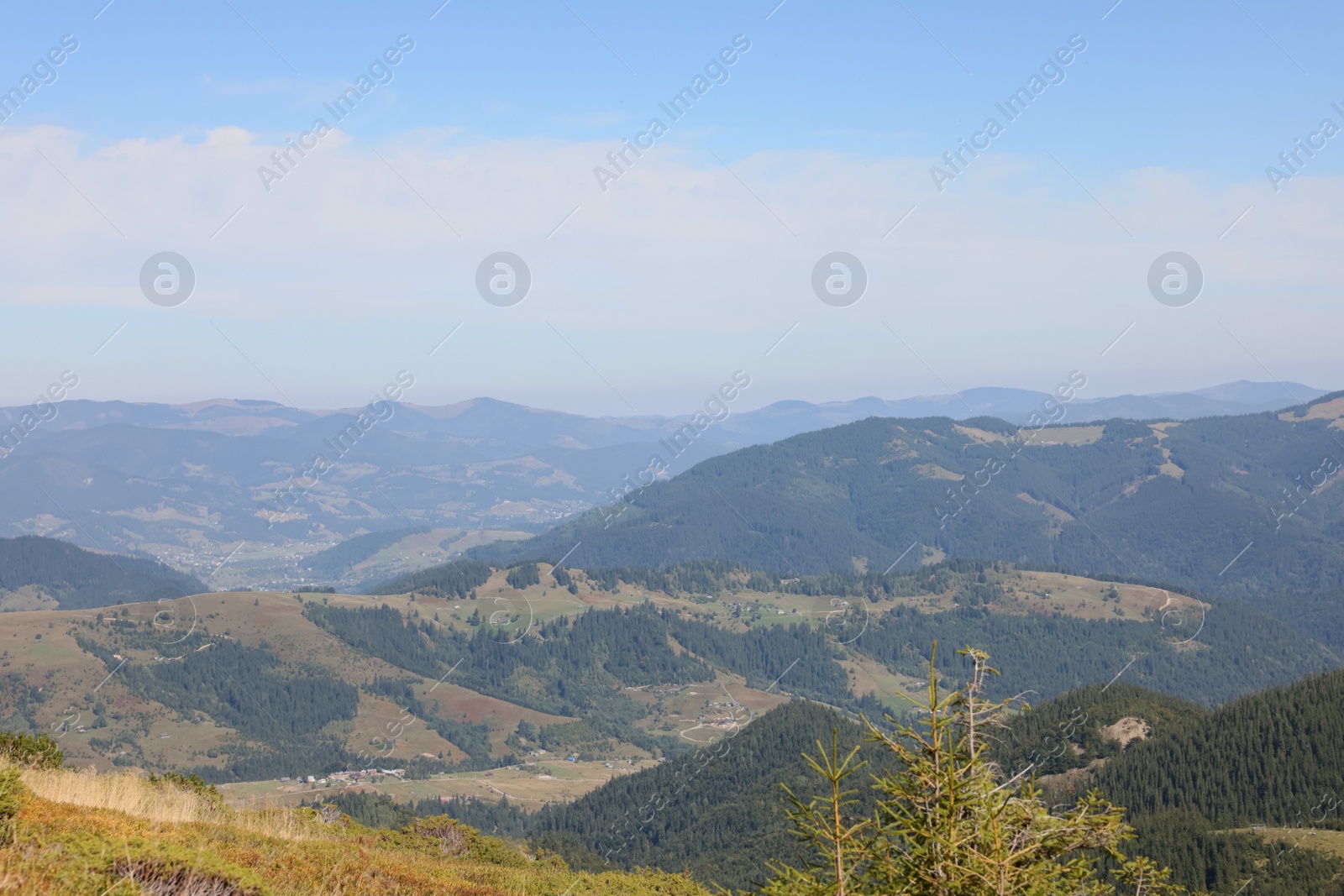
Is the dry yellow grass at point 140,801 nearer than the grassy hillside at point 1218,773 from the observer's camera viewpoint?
Yes

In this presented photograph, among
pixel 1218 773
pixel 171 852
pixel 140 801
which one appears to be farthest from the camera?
pixel 1218 773

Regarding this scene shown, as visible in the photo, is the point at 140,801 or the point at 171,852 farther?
the point at 140,801

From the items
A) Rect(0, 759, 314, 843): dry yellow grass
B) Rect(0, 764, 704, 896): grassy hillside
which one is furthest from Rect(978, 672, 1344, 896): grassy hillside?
Rect(0, 764, 704, 896): grassy hillside

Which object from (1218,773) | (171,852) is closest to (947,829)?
(171,852)

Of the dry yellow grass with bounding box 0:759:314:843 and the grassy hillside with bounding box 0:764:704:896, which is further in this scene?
the dry yellow grass with bounding box 0:759:314:843

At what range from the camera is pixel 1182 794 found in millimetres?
150875

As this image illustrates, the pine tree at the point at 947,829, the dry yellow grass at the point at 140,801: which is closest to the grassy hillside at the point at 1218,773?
the dry yellow grass at the point at 140,801

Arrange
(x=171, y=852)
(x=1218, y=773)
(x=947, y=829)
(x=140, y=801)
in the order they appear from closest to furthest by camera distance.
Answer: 1. (x=947, y=829)
2. (x=171, y=852)
3. (x=140, y=801)
4. (x=1218, y=773)

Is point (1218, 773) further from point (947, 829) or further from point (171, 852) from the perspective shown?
point (171, 852)

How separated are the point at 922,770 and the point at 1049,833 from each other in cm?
208

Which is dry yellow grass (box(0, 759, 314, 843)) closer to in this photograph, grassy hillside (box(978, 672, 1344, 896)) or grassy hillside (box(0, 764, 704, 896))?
grassy hillside (box(0, 764, 704, 896))

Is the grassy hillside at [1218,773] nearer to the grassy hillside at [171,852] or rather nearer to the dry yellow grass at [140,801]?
the dry yellow grass at [140,801]

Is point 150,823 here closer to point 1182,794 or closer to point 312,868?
point 312,868

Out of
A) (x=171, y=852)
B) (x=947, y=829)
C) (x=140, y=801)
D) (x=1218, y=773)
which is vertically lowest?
(x=1218, y=773)
